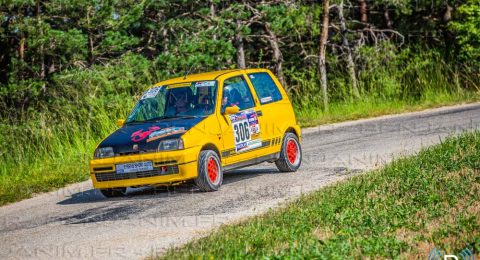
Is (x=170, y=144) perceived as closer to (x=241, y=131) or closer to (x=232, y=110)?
(x=232, y=110)

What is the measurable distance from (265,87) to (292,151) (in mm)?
1133

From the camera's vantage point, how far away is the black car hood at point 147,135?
11859mm

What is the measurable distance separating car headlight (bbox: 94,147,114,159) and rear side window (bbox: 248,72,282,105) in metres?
2.76

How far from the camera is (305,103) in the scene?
24.8m

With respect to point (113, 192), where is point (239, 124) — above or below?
above

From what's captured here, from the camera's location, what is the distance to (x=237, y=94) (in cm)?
1331

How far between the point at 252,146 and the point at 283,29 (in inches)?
571

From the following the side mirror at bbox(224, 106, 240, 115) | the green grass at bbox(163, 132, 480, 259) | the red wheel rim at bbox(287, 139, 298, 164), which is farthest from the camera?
the red wheel rim at bbox(287, 139, 298, 164)

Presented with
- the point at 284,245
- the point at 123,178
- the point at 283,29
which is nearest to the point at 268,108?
the point at 123,178

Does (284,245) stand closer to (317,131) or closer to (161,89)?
(161,89)

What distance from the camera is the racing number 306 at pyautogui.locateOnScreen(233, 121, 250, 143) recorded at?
12.9 metres

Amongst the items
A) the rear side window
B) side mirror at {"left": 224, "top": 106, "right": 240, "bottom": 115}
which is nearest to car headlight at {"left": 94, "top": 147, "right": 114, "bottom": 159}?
side mirror at {"left": 224, "top": 106, "right": 240, "bottom": 115}

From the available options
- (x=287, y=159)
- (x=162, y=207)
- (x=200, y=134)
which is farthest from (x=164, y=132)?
(x=287, y=159)

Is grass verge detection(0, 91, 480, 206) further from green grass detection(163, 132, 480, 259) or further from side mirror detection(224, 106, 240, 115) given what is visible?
green grass detection(163, 132, 480, 259)
